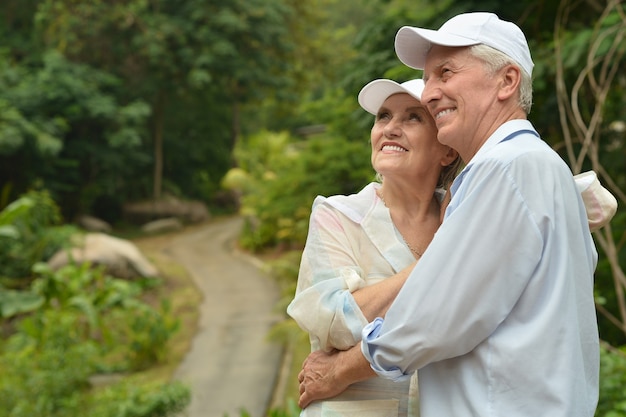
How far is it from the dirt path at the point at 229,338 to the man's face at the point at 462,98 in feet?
19.5

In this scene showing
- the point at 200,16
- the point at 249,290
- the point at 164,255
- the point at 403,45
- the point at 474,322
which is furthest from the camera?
the point at 200,16

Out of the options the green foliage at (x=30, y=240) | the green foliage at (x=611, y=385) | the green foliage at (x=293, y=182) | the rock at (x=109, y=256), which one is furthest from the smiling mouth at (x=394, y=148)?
the rock at (x=109, y=256)

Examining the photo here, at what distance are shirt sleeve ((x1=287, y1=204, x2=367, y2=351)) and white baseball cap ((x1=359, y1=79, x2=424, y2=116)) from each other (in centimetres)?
26

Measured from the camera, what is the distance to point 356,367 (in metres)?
1.63

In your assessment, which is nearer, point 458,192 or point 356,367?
point 458,192

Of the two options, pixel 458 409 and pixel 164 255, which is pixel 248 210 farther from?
pixel 458 409

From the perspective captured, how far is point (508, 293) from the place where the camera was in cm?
138

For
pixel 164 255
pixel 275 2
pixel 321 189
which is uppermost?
pixel 275 2

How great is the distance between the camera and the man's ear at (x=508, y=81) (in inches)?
60.6

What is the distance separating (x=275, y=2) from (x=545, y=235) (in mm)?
19476

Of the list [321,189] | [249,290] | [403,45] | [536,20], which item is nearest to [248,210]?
[249,290]

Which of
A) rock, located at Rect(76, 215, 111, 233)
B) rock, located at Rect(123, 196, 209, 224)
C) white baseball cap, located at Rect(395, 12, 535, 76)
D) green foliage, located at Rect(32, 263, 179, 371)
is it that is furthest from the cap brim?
rock, located at Rect(123, 196, 209, 224)

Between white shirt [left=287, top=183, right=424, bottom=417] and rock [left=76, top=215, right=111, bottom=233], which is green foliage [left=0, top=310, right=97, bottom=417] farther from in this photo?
rock [left=76, top=215, right=111, bottom=233]

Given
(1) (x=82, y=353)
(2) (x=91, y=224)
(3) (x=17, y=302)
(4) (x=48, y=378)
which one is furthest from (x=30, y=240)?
(4) (x=48, y=378)
